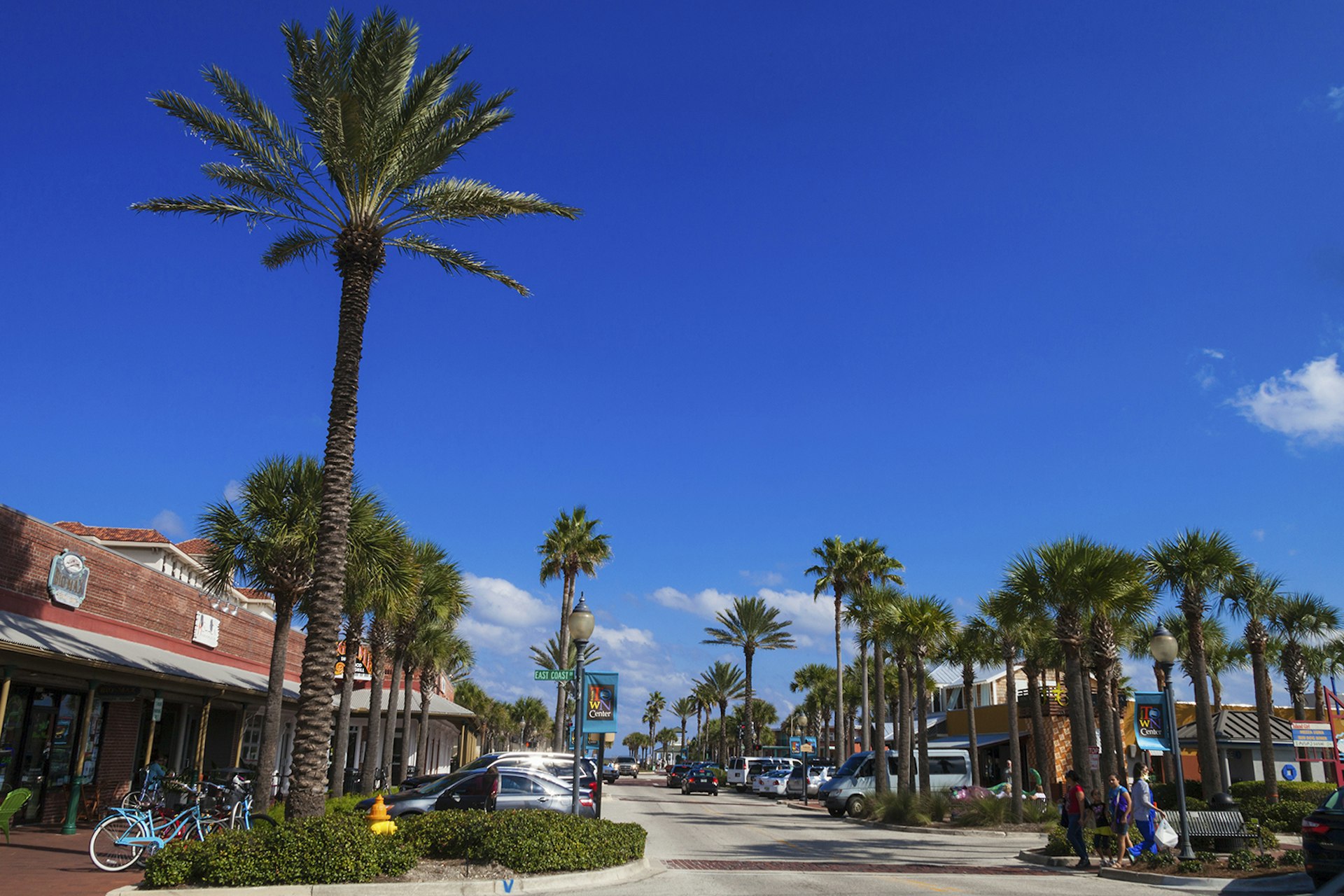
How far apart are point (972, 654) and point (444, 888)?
3351 cm

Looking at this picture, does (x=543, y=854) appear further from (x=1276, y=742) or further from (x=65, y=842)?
(x=1276, y=742)

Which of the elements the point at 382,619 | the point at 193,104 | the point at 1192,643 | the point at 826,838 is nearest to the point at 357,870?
the point at 193,104

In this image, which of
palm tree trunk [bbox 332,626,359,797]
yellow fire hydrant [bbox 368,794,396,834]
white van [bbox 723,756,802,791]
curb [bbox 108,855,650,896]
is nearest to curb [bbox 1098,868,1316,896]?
curb [bbox 108,855,650,896]

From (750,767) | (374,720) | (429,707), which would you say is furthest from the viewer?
(750,767)

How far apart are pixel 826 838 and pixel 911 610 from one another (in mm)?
10683

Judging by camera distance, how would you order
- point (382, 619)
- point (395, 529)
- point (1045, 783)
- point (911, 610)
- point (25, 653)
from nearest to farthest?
point (25, 653)
point (395, 529)
point (382, 619)
point (911, 610)
point (1045, 783)

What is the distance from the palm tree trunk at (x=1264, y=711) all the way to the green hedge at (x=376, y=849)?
26430 mm

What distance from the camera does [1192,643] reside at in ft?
97.5

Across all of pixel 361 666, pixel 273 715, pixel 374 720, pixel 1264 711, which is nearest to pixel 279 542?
pixel 273 715

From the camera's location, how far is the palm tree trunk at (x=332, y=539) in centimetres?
1398

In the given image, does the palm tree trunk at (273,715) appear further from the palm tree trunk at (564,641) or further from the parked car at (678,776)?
the parked car at (678,776)

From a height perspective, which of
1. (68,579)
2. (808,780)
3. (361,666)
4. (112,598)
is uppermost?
(68,579)

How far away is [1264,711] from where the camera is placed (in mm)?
33406

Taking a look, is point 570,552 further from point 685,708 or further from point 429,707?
point 685,708
